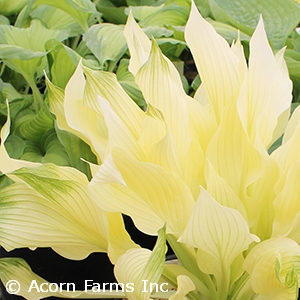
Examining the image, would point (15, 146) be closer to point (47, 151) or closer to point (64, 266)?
point (47, 151)

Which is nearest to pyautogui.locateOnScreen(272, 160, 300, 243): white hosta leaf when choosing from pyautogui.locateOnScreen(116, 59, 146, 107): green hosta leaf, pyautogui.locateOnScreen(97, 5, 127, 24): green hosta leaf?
pyautogui.locateOnScreen(116, 59, 146, 107): green hosta leaf

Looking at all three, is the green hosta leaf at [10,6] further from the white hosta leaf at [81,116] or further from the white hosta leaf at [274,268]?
the white hosta leaf at [274,268]

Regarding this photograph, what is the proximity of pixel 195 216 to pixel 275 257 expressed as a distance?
62mm

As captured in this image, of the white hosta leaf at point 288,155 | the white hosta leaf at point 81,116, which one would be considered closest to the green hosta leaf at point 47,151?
the white hosta leaf at point 81,116

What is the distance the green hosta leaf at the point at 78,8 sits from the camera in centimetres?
54

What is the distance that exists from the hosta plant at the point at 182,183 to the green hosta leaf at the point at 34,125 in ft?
0.43

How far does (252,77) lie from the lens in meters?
0.33

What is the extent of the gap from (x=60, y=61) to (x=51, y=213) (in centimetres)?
20

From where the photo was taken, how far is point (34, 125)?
1.66ft

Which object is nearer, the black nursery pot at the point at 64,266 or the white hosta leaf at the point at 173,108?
the white hosta leaf at the point at 173,108

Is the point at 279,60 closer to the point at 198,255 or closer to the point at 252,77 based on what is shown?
the point at 252,77

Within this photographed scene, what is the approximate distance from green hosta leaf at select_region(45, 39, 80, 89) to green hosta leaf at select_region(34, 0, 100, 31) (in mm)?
69

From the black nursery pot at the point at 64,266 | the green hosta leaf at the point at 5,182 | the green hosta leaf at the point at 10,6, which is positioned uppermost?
the green hosta leaf at the point at 10,6

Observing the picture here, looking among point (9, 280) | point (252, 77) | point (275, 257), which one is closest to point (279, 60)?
point (252, 77)
